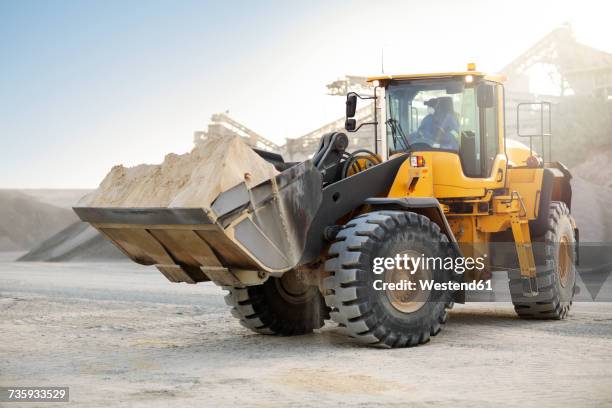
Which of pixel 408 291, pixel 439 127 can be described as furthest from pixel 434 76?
pixel 408 291

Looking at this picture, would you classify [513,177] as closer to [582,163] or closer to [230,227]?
[230,227]

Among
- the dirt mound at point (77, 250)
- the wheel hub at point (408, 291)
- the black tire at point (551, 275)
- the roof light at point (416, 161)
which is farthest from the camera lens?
the dirt mound at point (77, 250)

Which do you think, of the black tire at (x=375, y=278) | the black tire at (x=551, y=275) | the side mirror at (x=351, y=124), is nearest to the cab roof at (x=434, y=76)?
the side mirror at (x=351, y=124)

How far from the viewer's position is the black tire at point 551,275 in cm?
1173

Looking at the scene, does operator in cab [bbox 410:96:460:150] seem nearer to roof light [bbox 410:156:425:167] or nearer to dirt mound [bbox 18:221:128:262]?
roof light [bbox 410:156:425:167]

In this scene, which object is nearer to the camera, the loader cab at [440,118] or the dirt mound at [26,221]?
the loader cab at [440,118]

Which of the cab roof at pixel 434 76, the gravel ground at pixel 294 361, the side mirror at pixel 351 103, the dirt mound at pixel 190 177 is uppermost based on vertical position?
the cab roof at pixel 434 76

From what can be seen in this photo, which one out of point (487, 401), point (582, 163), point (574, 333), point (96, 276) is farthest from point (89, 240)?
point (487, 401)

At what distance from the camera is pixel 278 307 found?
10.9 metres

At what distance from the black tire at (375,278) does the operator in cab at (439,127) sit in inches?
53.3

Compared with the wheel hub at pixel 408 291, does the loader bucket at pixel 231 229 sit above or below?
above

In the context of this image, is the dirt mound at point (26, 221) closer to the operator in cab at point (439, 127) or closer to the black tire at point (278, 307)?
the black tire at point (278, 307)

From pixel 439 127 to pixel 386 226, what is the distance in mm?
1991

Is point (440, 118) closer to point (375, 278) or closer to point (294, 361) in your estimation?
point (375, 278)
